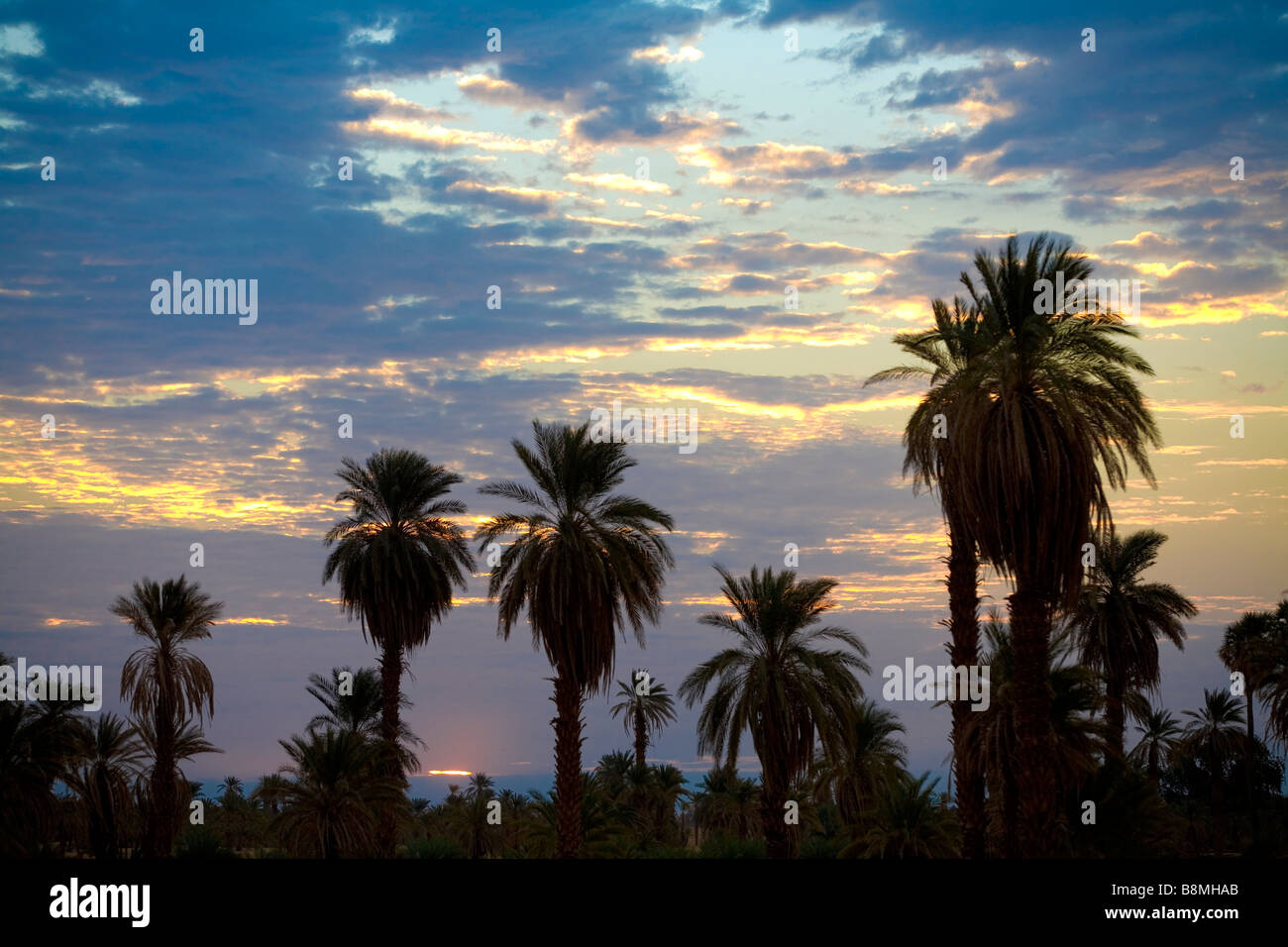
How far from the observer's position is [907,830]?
1663 inches

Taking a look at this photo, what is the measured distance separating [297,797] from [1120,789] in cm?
2958

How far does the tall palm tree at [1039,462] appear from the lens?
29531 millimetres

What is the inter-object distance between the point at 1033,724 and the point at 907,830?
46.7 ft

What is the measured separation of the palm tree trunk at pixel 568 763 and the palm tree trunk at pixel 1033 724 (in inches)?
683

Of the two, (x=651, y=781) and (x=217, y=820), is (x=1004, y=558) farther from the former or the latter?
(x=217, y=820)

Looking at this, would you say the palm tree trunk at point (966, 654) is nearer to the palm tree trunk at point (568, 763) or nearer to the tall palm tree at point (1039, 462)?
the tall palm tree at point (1039, 462)

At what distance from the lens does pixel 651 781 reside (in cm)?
7469

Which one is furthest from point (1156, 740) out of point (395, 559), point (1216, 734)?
point (395, 559)

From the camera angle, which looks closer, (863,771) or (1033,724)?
(1033,724)

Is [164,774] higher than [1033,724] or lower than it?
lower

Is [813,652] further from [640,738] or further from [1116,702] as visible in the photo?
[640,738]

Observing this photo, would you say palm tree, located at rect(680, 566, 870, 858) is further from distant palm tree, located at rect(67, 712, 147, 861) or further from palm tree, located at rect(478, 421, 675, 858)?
distant palm tree, located at rect(67, 712, 147, 861)

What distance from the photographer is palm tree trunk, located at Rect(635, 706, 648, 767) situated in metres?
74.4
